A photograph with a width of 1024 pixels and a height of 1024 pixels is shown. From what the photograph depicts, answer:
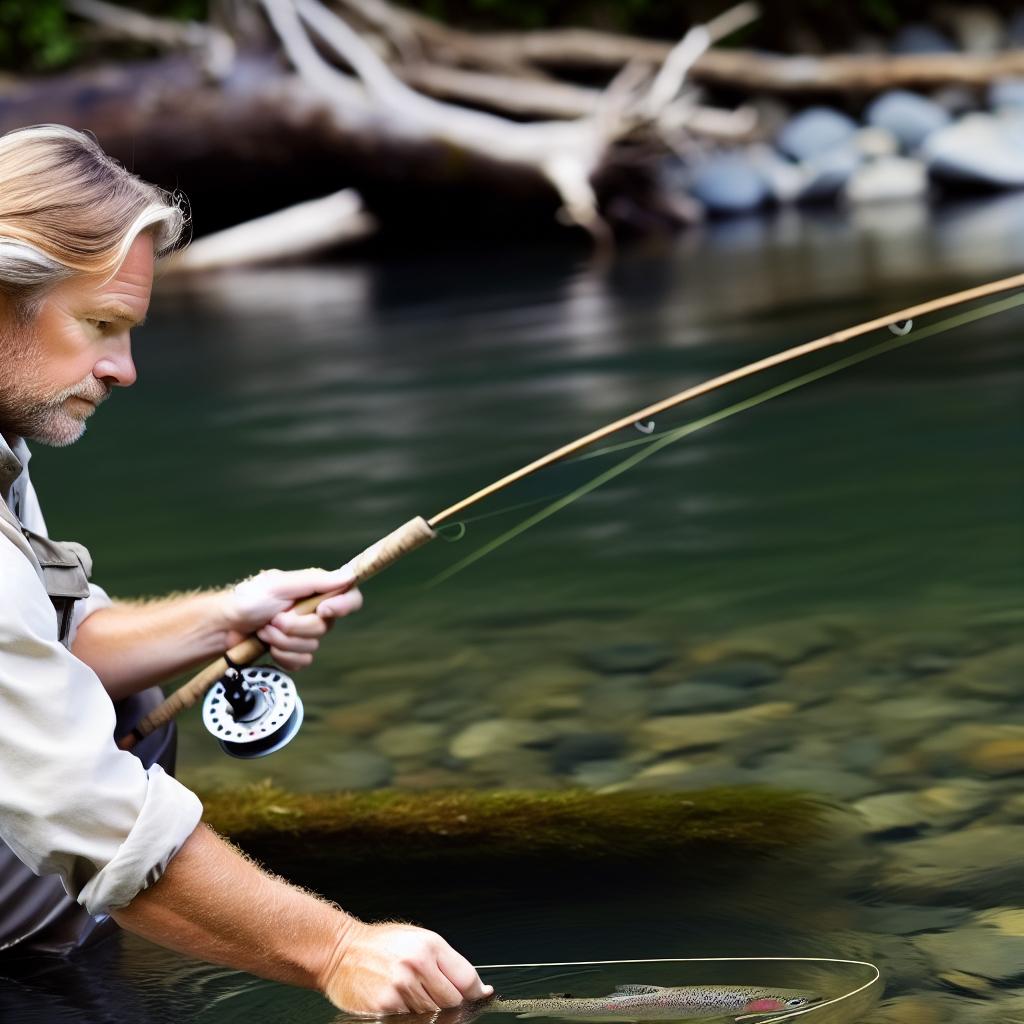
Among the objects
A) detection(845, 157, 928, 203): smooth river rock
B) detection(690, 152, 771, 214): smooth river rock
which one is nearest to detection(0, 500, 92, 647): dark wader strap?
detection(690, 152, 771, 214): smooth river rock

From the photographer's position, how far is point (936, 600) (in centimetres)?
358

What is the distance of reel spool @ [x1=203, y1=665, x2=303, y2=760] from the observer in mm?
2205

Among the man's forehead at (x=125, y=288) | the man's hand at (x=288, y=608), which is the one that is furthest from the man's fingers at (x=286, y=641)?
the man's forehead at (x=125, y=288)

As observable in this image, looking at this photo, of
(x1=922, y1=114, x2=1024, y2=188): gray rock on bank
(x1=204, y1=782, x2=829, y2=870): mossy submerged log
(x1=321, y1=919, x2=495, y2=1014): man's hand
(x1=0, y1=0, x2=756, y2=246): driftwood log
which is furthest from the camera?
(x1=922, y1=114, x2=1024, y2=188): gray rock on bank

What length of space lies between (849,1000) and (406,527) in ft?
A: 2.50

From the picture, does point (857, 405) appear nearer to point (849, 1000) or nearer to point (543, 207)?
point (849, 1000)

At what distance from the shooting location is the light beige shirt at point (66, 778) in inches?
67.3

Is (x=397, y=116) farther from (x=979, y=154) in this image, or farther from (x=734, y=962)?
(x=734, y=962)

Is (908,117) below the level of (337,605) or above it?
above

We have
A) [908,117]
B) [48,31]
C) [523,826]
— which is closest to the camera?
[523,826]

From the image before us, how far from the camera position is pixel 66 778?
1.72 meters

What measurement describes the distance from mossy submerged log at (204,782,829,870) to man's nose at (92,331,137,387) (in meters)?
0.99

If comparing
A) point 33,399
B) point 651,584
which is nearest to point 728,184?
point 651,584

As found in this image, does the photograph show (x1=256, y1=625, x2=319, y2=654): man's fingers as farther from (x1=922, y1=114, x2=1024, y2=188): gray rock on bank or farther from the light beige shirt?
(x1=922, y1=114, x2=1024, y2=188): gray rock on bank
